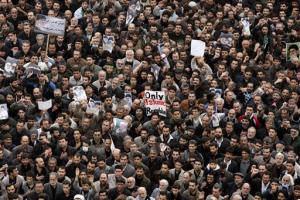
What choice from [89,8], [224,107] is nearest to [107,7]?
[89,8]

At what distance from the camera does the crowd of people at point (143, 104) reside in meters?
27.9

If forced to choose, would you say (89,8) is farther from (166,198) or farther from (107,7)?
(166,198)

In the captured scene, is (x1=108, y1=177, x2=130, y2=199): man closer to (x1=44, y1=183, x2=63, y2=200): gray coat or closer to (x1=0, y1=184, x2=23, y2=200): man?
(x1=44, y1=183, x2=63, y2=200): gray coat

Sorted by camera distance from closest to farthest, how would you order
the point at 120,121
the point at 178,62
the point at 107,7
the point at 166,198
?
the point at 166,198 < the point at 120,121 < the point at 178,62 < the point at 107,7

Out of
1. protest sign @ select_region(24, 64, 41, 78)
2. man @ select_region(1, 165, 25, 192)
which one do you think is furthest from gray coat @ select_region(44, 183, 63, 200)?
protest sign @ select_region(24, 64, 41, 78)

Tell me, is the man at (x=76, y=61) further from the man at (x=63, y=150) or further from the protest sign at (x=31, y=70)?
the man at (x=63, y=150)

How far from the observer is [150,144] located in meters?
28.8

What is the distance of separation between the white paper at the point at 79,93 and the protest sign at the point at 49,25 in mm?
2276

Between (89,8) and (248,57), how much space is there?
13.6ft

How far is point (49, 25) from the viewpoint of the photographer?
3231 centimetres

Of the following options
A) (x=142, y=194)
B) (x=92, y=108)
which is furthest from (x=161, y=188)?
(x=92, y=108)

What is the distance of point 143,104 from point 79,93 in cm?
132

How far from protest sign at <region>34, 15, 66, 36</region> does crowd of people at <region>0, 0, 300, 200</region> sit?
325 mm

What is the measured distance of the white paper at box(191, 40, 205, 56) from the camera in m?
32.5
